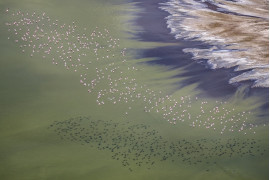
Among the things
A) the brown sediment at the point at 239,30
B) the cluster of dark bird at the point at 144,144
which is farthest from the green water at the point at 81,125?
the brown sediment at the point at 239,30

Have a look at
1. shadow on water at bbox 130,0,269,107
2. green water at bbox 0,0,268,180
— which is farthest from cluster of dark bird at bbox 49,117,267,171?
shadow on water at bbox 130,0,269,107

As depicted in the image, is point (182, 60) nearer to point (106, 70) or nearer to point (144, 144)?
point (106, 70)

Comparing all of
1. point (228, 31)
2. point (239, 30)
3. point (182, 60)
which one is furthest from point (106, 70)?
point (239, 30)

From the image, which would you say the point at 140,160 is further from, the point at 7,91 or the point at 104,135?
the point at 7,91

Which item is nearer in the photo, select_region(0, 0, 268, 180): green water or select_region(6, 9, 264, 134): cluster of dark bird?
select_region(0, 0, 268, 180): green water

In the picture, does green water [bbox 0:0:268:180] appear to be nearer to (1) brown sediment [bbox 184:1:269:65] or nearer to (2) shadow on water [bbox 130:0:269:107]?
(2) shadow on water [bbox 130:0:269:107]

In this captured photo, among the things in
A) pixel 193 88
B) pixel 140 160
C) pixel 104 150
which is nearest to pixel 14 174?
pixel 104 150
